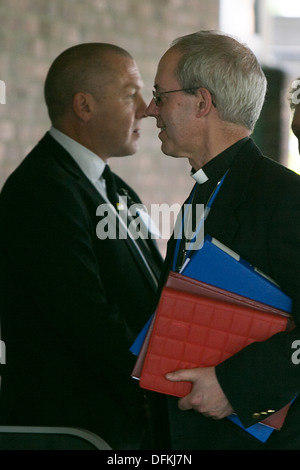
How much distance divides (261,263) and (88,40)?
3351 mm

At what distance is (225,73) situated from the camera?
6.04 feet

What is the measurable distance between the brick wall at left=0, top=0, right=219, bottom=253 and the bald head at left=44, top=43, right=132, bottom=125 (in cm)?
126

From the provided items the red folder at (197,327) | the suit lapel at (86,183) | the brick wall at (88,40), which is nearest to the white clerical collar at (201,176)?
the red folder at (197,327)

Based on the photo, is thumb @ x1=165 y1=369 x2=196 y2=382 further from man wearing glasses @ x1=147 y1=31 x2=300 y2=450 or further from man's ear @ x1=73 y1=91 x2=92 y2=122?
man's ear @ x1=73 y1=91 x2=92 y2=122

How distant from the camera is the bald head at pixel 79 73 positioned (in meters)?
2.74

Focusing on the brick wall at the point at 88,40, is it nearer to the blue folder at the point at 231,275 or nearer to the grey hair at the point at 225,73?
the grey hair at the point at 225,73

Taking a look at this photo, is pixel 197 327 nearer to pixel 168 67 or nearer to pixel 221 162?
pixel 221 162

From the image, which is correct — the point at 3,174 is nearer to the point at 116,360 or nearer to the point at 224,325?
the point at 116,360

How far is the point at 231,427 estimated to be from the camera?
180 cm

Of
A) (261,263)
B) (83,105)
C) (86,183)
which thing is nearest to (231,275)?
(261,263)

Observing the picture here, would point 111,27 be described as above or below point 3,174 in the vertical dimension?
above

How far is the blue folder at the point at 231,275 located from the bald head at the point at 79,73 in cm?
128

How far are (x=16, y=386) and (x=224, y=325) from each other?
3.53ft
